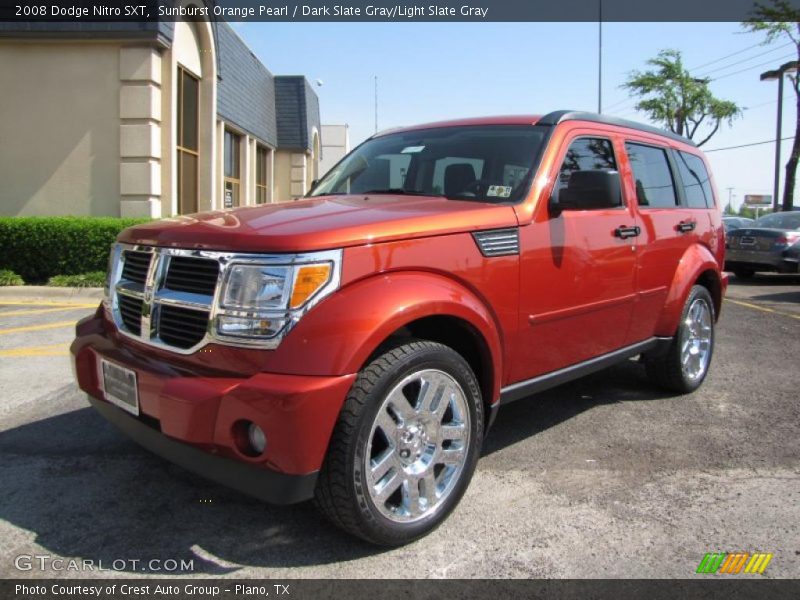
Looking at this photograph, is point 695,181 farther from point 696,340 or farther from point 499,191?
point 499,191

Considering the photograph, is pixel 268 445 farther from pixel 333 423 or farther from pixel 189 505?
pixel 189 505

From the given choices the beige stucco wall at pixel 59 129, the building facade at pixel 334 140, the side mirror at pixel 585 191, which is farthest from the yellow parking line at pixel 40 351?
the building facade at pixel 334 140

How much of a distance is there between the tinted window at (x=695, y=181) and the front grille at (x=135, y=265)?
13.1 feet

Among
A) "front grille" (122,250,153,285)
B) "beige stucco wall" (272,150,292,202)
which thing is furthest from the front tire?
"beige stucco wall" (272,150,292,202)

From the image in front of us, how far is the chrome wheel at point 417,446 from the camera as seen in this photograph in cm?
259

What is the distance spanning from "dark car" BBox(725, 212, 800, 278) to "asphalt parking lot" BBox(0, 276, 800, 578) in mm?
9257

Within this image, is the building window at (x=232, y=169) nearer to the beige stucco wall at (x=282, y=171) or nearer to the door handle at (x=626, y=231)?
the beige stucco wall at (x=282, y=171)

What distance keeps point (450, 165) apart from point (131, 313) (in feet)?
6.36

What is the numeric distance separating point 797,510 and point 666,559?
92cm

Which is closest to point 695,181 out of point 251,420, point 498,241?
point 498,241

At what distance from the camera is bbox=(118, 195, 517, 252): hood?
→ 2.45 m

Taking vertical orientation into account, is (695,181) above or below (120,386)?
above

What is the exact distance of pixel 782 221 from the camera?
13.6 meters

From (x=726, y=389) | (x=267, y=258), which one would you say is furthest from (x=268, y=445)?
(x=726, y=389)
